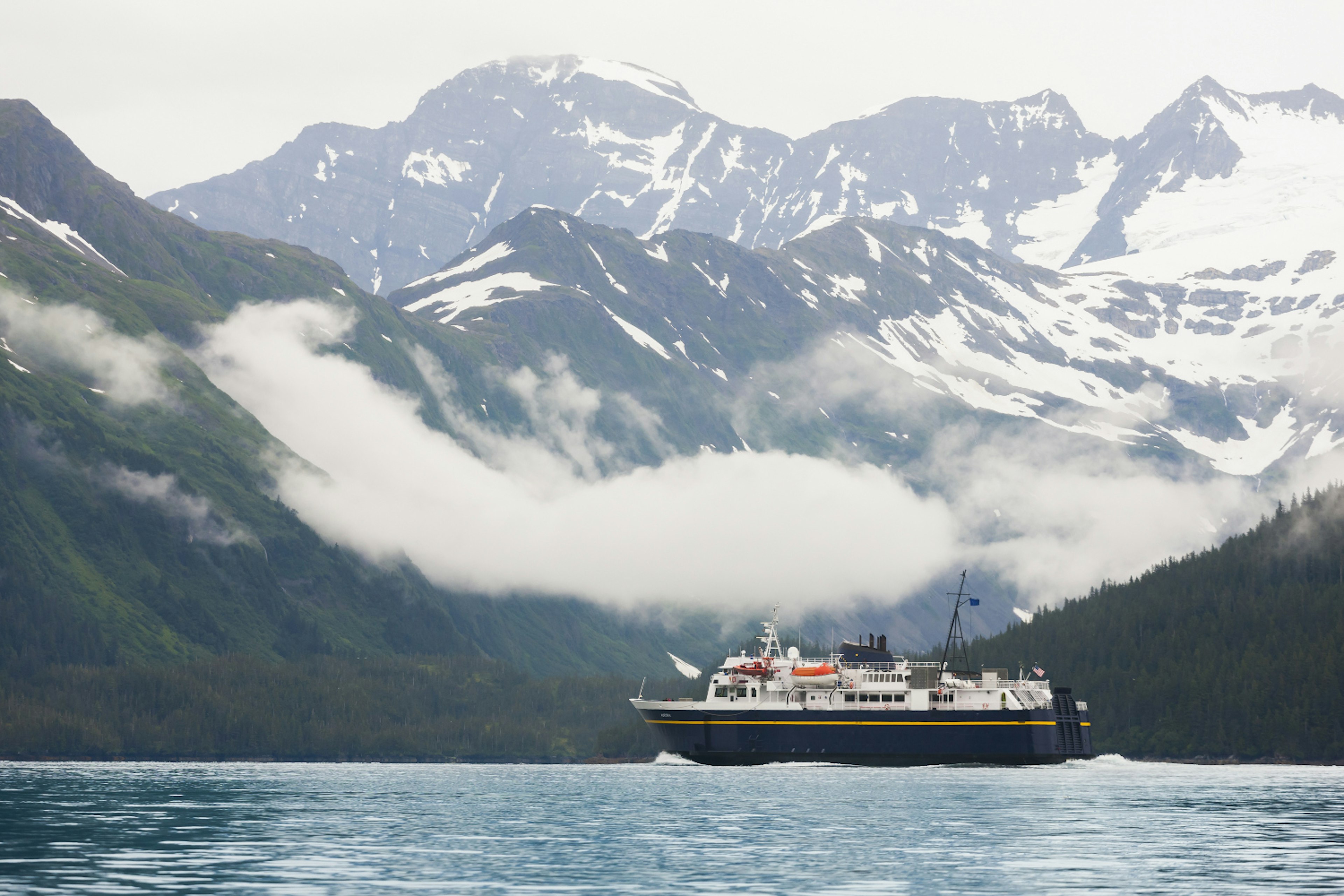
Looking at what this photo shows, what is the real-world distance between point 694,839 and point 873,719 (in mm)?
97373

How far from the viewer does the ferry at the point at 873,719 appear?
7313 inches

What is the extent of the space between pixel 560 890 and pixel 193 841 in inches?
1220

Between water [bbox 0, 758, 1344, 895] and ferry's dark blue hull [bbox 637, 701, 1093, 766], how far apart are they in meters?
29.0

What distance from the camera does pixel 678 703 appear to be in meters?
196

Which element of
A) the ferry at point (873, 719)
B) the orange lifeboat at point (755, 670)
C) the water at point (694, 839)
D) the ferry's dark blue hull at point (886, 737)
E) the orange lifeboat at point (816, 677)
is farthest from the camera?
the orange lifeboat at point (755, 670)

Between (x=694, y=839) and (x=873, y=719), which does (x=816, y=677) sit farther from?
(x=694, y=839)

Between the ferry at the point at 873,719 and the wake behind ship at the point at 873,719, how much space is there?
0.12 meters

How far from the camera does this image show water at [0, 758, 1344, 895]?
7088 cm

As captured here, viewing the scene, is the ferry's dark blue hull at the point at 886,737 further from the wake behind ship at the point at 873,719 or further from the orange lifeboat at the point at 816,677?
the orange lifeboat at the point at 816,677

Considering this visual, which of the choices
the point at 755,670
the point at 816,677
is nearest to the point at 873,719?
the point at 816,677

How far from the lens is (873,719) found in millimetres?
186000

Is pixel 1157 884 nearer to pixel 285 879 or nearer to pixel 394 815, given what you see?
pixel 285 879

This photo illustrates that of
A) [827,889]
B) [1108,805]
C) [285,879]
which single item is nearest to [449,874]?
[285,879]

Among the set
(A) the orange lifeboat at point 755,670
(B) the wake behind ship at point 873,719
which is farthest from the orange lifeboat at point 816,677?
(A) the orange lifeboat at point 755,670
